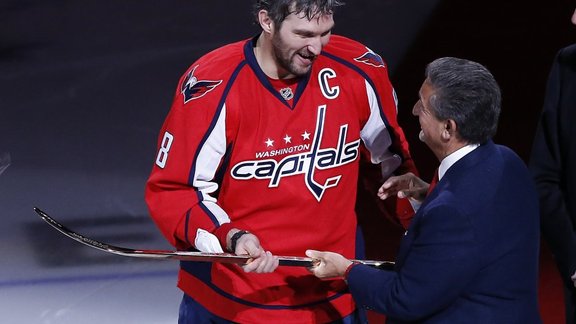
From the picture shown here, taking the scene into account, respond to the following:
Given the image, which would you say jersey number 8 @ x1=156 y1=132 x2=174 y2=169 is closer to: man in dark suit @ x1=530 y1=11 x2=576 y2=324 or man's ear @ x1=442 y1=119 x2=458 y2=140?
man's ear @ x1=442 y1=119 x2=458 y2=140

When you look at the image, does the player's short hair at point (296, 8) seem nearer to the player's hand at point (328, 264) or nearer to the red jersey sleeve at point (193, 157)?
the red jersey sleeve at point (193, 157)

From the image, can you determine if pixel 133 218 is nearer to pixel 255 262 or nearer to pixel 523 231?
pixel 255 262

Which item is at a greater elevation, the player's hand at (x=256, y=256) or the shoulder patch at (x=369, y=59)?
the shoulder patch at (x=369, y=59)

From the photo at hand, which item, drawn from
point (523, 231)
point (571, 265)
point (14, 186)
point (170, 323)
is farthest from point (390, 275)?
point (14, 186)

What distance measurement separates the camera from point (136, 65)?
14.8 feet

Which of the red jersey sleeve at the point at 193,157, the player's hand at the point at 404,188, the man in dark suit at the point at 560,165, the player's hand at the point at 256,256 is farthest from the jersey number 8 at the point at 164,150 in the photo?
the man in dark suit at the point at 560,165

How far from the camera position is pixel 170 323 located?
359cm

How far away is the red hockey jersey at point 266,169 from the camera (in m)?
2.36

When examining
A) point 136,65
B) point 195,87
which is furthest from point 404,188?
point 136,65

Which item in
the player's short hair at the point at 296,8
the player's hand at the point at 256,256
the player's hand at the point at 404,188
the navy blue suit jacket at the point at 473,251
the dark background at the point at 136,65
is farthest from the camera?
the dark background at the point at 136,65

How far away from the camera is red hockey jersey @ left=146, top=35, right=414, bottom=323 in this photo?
92.7 inches

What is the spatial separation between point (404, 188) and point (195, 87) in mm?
534

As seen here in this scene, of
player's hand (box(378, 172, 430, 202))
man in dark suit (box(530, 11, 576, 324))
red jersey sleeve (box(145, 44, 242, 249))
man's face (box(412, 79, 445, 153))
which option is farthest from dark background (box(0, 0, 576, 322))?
man's face (box(412, 79, 445, 153))

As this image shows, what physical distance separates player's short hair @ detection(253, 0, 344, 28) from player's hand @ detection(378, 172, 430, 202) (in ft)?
1.37
